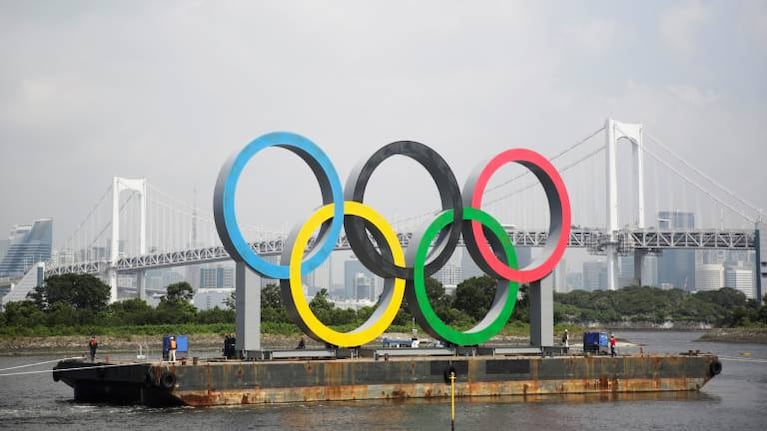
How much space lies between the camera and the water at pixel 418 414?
124ft

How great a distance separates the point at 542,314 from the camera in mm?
48781

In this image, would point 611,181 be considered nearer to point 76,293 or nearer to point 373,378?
point 76,293

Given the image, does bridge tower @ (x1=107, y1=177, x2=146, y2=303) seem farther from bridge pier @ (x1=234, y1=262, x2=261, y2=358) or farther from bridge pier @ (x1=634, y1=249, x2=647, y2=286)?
bridge pier @ (x1=234, y1=262, x2=261, y2=358)

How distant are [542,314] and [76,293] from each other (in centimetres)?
7670

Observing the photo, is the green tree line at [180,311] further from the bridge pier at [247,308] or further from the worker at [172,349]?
the bridge pier at [247,308]

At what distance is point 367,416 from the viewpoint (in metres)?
39.9

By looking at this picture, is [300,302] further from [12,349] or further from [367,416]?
[12,349]

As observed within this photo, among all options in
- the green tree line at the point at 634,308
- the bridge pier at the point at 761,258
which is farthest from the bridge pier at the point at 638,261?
the bridge pier at the point at 761,258

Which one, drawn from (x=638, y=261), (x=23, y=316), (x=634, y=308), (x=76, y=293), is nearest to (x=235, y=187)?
(x=23, y=316)

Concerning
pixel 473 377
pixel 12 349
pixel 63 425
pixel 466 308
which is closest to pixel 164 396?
pixel 63 425

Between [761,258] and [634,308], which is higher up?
[761,258]

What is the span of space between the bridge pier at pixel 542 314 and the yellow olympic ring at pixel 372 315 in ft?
21.6

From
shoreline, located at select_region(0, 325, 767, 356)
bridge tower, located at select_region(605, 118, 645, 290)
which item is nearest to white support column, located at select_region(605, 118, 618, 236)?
bridge tower, located at select_region(605, 118, 645, 290)

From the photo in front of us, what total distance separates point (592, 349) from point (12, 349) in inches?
2054
